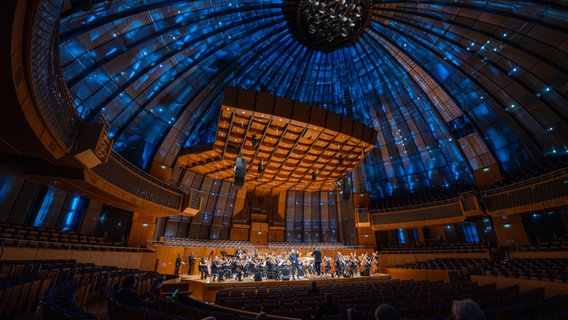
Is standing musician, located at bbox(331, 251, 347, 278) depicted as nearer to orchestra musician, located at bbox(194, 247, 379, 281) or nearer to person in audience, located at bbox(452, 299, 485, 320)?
orchestra musician, located at bbox(194, 247, 379, 281)

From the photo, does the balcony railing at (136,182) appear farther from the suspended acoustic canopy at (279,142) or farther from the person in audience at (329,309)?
the person in audience at (329,309)

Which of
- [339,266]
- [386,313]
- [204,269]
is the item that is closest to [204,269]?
[204,269]

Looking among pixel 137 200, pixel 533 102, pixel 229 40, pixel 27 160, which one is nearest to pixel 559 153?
pixel 533 102

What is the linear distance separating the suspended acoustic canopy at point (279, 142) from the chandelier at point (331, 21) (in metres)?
9.39

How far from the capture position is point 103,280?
829cm

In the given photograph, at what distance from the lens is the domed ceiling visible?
14.0m

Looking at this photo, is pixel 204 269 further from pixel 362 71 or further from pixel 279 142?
pixel 362 71

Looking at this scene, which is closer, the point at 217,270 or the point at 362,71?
the point at 217,270

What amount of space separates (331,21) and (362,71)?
18.3ft

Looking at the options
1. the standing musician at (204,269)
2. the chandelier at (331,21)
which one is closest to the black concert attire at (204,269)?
the standing musician at (204,269)

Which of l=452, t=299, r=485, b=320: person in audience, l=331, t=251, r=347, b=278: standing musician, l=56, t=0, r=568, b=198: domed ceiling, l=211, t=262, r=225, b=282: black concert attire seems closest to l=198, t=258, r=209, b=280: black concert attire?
l=211, t=262, r=225, b=282: black concert attire

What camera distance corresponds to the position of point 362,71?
Result: 23062mm

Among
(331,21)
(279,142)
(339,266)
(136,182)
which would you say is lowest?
(339,266)

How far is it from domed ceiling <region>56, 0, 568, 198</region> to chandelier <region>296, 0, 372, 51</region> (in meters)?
0.09
